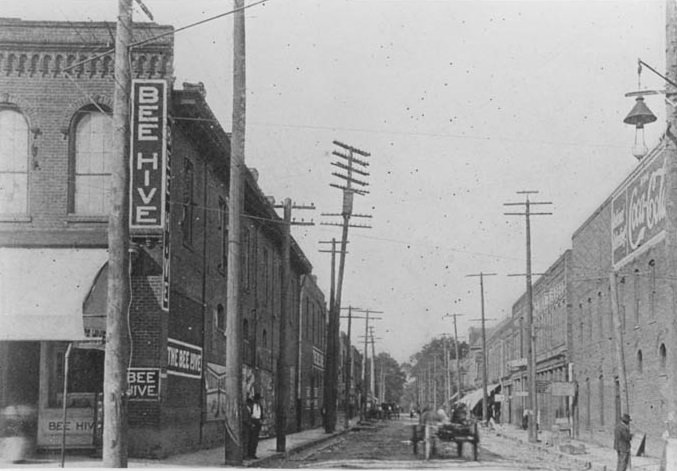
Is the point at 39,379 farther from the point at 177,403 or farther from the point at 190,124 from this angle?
the point at 190,124

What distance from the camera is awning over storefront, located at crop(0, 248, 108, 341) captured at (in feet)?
68.3

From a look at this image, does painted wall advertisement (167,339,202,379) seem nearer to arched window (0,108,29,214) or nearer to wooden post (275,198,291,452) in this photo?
wooden post (275,198,291,452)

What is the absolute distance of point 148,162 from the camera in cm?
2180

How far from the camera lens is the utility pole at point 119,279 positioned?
14984 mm

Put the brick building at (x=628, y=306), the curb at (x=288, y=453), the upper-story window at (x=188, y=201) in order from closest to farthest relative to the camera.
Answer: the curb at (x=288, y=453) < the upper-story window at (x=188, y=201) < the brick building at (x=628, y=306)

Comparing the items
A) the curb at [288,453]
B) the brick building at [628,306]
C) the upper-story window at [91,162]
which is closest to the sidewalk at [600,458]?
the brick building at [628,306]

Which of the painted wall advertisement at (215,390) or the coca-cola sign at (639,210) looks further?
the coca-cola sign at (639,210)

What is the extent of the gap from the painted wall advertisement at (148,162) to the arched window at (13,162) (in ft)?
8.28

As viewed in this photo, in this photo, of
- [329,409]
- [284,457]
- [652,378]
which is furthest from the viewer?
[329,409]

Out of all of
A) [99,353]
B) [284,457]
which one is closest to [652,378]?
[284,457]

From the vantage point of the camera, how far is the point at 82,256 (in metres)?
21.8

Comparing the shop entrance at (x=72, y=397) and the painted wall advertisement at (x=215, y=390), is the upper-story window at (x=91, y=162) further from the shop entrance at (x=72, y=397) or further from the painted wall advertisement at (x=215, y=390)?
the painted wall advertisement at (x=215, y=390)

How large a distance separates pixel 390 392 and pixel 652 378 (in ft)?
469

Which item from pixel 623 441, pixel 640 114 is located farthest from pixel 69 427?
pixel 640 114
